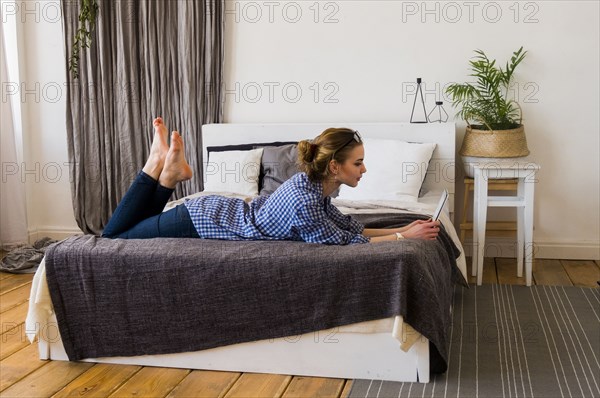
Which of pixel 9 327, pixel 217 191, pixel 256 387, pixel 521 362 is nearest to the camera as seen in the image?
pixel 256 387

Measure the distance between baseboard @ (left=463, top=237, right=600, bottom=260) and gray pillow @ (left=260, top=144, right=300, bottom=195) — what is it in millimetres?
1150

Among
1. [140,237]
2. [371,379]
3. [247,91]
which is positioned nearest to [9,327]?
[140,237]

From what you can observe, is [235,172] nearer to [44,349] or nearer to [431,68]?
[431,68]

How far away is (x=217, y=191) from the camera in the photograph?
14.0 ft

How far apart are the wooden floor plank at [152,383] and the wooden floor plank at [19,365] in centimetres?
41

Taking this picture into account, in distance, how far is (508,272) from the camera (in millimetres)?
4289

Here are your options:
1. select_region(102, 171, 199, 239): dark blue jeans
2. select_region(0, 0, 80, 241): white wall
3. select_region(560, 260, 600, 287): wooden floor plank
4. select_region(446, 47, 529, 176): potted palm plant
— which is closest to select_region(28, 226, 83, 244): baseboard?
select_region(0, 0, 80, 241): white wall

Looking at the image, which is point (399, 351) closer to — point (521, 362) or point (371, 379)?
point (371, 379)

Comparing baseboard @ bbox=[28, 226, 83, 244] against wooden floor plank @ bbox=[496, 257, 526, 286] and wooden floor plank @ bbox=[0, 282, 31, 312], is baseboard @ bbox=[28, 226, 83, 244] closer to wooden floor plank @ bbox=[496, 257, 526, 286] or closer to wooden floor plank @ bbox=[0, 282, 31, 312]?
wooden floor plank @ bbox=[0, 282, 31, 312]

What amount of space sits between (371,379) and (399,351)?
0.46 ft

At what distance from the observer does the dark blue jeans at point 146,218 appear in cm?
299

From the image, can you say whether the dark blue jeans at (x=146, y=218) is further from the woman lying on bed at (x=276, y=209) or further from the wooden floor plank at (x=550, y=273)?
the wooden floor plank at (x=550, y=273)

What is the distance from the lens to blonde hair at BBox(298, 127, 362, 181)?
112 inches

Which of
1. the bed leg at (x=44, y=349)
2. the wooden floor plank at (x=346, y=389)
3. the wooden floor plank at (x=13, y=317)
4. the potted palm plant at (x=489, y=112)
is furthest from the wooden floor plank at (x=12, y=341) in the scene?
the potted palm plant at (x=489, y=112)
